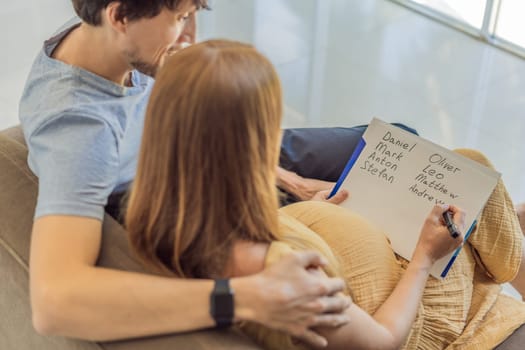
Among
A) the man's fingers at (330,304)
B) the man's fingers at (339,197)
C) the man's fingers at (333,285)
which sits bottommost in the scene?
the man's fingers at (339,197)

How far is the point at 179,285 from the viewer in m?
1.04

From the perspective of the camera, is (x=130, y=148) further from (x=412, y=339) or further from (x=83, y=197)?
(x=412, y=339)

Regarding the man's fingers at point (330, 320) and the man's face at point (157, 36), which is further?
the man's face at point (157, 36)

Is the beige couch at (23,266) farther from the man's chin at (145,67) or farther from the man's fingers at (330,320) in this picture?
the man's chin at (145,67)

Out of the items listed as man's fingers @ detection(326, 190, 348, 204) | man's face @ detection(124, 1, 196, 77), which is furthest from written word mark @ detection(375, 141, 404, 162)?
man's face @ detection(124, 1, 196, 77)

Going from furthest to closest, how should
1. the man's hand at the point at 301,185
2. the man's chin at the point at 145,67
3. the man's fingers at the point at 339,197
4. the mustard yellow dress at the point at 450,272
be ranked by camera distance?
the man's hand at the point at 301,185 → the man's fingers at the point at 339,197 → the man's chin at the point at 145,67 → the mustard yellow dress at the point at 450,272

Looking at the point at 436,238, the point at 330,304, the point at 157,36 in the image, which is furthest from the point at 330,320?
the point at 157,36

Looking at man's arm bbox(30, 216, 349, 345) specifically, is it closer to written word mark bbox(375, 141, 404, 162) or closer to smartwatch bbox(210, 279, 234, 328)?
smartwatch bbox(210, 279, 234, 328)

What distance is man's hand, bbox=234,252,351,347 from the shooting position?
3.38 ft

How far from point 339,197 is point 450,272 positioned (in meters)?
0.27

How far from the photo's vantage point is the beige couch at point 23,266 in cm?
105

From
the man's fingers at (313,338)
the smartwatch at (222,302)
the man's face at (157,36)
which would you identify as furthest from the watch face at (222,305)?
the man's face at (157,36)

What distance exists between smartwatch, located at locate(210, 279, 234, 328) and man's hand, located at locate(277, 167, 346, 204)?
0.65 metres

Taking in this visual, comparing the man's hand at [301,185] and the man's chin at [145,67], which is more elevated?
the man's chin at [145,67]
